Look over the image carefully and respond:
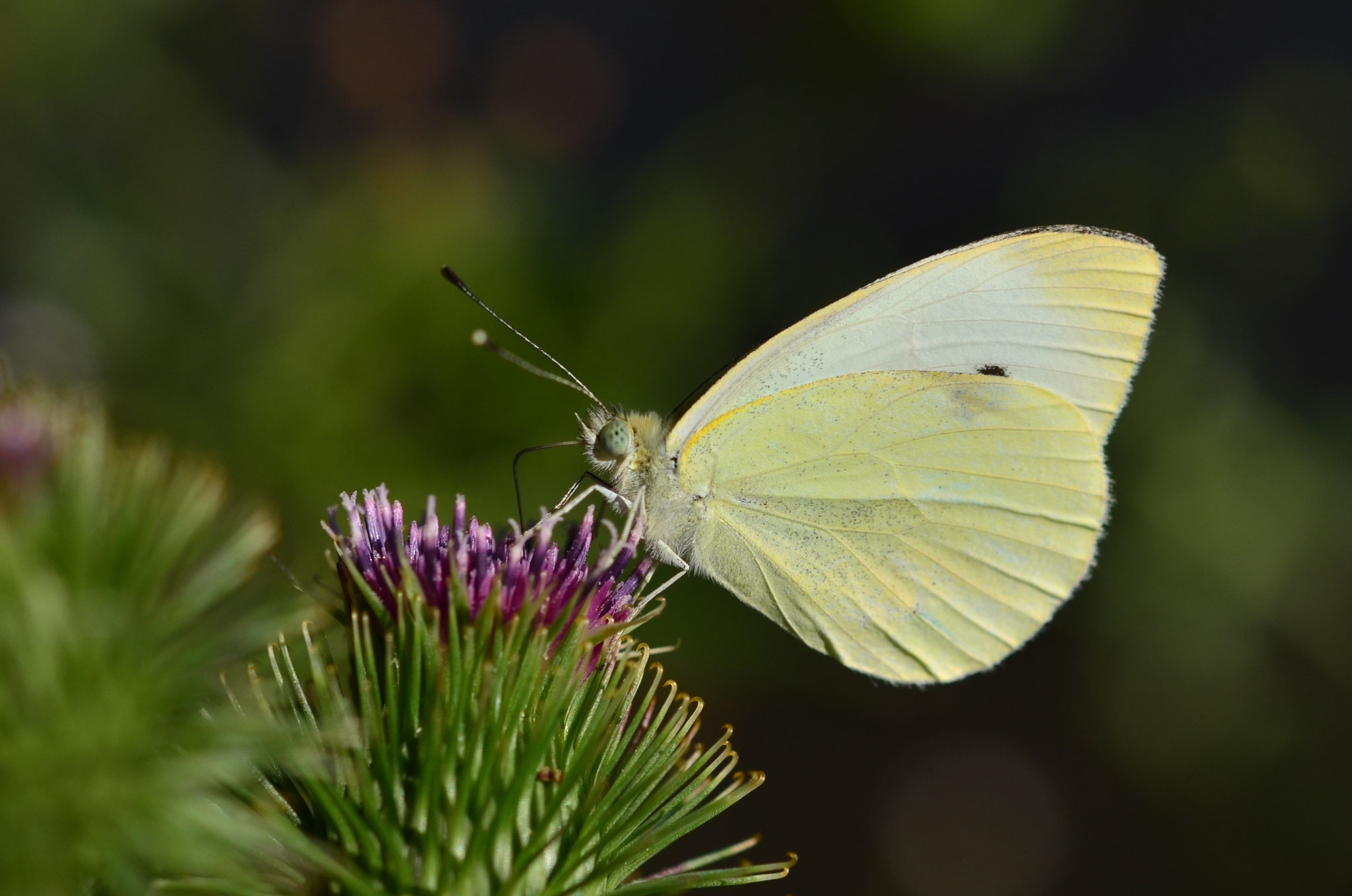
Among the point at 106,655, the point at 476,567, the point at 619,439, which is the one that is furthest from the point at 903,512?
the point at 106,655

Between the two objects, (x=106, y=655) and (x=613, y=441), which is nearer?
(x=106, y=655)

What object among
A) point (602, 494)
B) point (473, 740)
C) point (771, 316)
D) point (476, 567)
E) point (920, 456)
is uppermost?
point (771, 316)

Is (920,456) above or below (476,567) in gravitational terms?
above

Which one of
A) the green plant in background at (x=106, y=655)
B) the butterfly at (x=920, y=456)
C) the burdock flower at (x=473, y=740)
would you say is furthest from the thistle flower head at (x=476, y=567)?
the butterfly at (x=920, y=456)

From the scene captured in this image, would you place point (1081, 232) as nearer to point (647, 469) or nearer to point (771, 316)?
point (647, 469)

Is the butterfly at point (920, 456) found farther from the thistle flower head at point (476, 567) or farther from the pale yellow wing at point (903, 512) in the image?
the thistle flower head at point (476, 567)

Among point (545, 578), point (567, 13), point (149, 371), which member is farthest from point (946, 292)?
point (567, 13)
